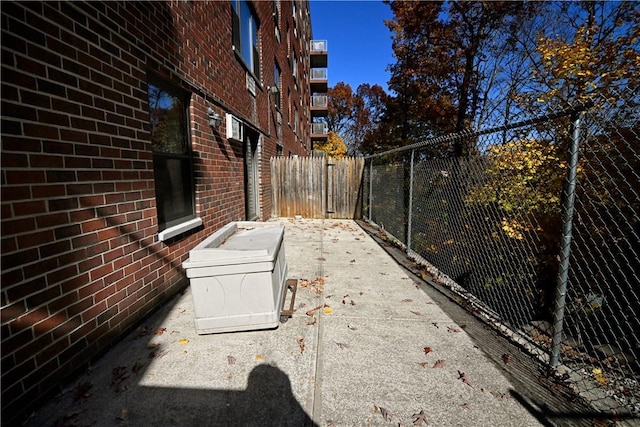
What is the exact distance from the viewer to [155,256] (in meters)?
3.07

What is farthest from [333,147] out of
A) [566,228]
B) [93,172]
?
[566,228]

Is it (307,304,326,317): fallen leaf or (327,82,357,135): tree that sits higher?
(327,82,357,135): tree

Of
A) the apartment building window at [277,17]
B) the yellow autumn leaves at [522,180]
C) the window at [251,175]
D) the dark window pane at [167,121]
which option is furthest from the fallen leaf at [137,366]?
the apartment building window at [277,17]

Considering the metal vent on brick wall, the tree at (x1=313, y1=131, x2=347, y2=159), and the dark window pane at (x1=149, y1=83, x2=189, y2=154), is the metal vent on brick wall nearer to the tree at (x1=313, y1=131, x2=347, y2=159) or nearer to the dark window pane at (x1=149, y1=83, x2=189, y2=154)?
the dark window pane at (x1=149, y1=83, x2=189, y2=154)

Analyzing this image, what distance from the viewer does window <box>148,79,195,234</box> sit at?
10.7 ft

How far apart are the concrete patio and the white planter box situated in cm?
14

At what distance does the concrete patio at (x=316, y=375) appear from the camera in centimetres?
179

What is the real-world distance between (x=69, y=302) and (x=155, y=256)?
1049 mm

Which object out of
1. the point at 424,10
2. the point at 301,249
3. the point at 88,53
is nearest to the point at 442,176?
the point at 301,249

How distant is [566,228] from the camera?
2.05m

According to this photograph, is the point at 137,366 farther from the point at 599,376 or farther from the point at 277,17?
the point at 277,17

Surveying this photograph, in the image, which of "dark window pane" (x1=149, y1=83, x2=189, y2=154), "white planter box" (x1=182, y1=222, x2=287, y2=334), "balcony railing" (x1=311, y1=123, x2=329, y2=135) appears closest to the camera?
"white planter box" (x1=182, y1=222, x2=287, y2=334)

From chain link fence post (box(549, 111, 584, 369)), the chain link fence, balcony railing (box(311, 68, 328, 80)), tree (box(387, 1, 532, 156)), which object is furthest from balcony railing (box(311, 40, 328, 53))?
chain link fence post (box(549, 111, 584, 369))

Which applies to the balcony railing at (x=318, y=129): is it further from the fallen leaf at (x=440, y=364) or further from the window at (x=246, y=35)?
the fallen leaf at (x=440, y=364)
